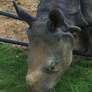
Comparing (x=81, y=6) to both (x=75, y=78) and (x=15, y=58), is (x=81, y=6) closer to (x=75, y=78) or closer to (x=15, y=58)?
(x=75, y=78)

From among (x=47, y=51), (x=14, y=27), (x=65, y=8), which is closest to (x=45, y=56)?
(x=47, y=51)

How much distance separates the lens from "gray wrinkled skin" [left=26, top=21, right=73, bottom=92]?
2852mm

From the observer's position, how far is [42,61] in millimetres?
2852

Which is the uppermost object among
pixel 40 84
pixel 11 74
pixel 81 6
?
pixel 81 6

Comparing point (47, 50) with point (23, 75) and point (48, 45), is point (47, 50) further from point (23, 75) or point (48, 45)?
point (23, 75)

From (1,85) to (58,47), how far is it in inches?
49.6

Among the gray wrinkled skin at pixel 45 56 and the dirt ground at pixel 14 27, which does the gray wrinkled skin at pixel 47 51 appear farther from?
the dirt ground at pixel 14 27

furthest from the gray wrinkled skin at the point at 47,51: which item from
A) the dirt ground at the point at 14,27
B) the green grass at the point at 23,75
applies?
the dirt ground at the point at 14,27

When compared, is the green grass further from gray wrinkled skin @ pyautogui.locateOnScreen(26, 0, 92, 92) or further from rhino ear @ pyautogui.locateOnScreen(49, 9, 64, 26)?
rhino ear @ pyautogui.locateOnScreen(49, 9, 64, 26)

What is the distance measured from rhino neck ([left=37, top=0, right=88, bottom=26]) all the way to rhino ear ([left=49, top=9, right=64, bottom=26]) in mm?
218

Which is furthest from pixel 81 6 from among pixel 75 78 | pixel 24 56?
pixel 24 56

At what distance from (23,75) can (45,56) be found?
3.93ft

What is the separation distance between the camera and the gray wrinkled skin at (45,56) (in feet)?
9.36

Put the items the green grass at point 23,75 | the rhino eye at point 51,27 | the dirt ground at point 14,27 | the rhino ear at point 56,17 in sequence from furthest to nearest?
the dirt ground at point 14,27, the green grass at point 23,75, the rhino eye at point 51,27, the rhino ear at point 56,17
